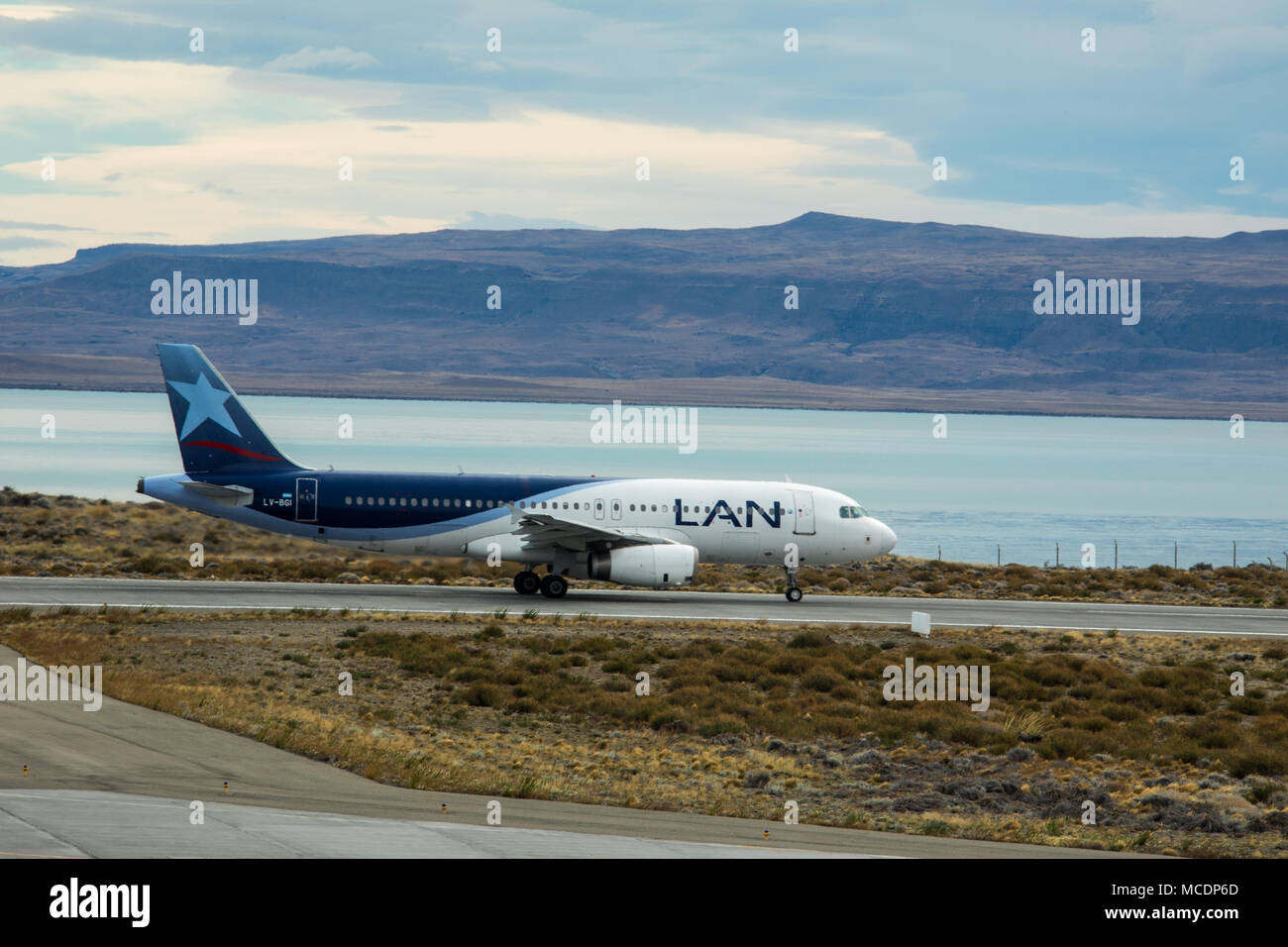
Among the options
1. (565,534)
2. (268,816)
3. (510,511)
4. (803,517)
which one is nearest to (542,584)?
(565,534)

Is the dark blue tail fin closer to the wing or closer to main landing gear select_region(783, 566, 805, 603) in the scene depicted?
the wing

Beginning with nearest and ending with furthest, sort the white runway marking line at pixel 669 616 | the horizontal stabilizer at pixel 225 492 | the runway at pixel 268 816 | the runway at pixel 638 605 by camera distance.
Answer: the runway at pixel 268 816 → the white runway marking line at pixel 669 616 → the runway at pixel 638 605 → the horizontal stabilizer at pixel 225 492

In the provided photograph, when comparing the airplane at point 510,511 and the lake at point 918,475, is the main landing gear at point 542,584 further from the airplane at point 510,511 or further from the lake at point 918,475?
the lake at point 918,475

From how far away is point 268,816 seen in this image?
15.2m

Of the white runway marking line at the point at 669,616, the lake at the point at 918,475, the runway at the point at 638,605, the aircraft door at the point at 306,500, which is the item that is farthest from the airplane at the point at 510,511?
the lake at the point at 918,475

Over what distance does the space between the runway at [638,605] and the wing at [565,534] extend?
1.94m

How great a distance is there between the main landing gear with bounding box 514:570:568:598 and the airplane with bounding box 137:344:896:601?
0.15 feet

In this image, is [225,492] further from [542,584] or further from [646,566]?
[646,566]

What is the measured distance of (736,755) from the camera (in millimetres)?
25281

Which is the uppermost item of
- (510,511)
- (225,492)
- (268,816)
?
(225,492)

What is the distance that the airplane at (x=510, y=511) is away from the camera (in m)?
41.7

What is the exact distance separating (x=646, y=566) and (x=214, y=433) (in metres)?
14.5
